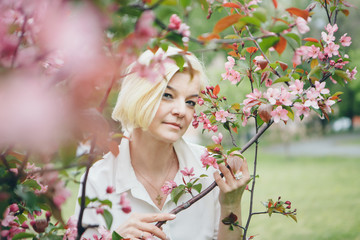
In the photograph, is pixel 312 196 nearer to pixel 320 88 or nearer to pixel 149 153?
pixel 149 153

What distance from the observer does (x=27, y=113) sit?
471 millimetres

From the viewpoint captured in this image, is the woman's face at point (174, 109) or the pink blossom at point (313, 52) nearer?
the pink blossom at point (313, 52)

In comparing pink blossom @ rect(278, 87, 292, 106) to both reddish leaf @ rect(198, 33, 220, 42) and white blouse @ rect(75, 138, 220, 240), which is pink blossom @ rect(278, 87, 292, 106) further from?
white blouse @ rect(75, 138, 220, 240)

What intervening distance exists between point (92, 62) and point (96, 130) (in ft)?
0.56

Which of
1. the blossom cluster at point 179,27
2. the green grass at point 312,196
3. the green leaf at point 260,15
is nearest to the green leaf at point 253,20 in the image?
the green leaf at point 260,15

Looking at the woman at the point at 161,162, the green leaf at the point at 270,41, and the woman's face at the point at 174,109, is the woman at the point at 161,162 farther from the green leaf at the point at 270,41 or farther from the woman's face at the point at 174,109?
the green leaf at the point at 270,41

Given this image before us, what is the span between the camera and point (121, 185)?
1721 mm

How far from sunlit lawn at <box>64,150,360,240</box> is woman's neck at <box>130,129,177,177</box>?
391 centimetres

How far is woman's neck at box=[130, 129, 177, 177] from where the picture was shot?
183 cm

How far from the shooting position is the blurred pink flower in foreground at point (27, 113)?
1.56 feet

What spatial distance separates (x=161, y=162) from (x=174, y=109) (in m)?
0.38

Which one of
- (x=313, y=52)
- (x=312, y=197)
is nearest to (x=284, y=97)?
(x=313, y=52)

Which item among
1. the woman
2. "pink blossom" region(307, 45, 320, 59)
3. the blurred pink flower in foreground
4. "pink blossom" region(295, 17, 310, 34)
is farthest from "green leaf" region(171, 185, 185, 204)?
the blurred pink flower in foreground

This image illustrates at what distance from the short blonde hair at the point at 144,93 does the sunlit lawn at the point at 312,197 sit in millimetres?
4210
